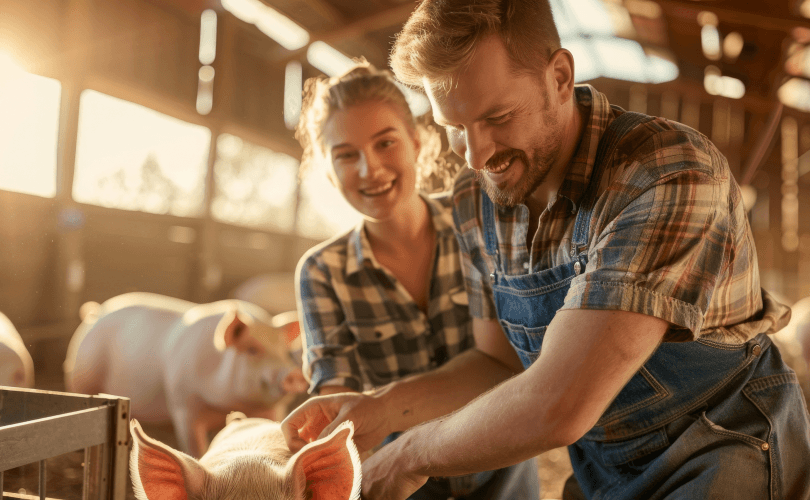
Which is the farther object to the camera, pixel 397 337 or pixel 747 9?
pixel 747 9

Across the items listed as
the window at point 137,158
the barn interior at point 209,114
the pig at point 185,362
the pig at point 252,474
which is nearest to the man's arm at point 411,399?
the pig at point 252,474

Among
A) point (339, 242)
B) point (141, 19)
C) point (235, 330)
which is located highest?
point (141, 19)

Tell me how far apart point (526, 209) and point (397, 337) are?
1.72 feet

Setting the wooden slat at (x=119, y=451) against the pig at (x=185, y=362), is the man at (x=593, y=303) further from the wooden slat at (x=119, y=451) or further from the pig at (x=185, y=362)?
the pig at (x=185, y=362)

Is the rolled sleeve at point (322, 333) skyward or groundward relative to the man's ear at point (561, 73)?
groundward

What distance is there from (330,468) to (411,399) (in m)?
0.28

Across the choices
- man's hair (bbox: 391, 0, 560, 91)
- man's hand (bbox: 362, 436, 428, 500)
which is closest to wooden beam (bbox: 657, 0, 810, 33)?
man's hair (bbox: 391, 0, 560, 91)

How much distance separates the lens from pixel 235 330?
2.13 m

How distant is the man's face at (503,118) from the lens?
806mm

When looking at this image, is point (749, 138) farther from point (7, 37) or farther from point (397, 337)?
point (7, 37)

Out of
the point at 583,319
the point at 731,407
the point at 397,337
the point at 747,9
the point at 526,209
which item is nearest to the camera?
the point at 583,319

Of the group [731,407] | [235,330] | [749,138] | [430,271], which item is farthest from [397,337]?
[749,138]

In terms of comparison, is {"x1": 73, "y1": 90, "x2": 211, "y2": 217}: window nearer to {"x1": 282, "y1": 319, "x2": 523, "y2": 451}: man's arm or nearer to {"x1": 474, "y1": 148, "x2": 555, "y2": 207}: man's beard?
{"x1": 282, "y1": 319, "x2": 523, "y2": 451}: man's arm

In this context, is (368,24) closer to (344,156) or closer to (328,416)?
(344,156)
